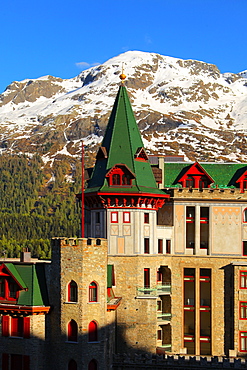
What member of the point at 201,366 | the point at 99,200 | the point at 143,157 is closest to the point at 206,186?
the point at 143,157

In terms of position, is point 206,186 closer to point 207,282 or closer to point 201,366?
point 207,282

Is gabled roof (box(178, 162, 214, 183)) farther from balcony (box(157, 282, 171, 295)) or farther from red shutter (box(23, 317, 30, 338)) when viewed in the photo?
red shutter (box(23, 317, 30, 338))

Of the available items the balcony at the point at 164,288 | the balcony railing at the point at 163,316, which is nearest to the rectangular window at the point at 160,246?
the balcony at the point at 164,288

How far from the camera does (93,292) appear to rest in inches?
2076

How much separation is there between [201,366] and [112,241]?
13.3 meters

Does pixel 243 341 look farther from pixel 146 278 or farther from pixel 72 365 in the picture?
pixel 72 365

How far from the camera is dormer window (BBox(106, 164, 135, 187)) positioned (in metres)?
60.5

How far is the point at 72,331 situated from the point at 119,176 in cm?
1517

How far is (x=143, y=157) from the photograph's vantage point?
62781mm

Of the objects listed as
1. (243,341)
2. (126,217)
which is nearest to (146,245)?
(126,217)

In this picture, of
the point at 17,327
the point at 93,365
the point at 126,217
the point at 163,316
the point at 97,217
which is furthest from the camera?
the point at 163,316

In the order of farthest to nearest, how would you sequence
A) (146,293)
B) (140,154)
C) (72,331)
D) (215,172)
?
(215,172), (140,154), (146,293), (72,331)

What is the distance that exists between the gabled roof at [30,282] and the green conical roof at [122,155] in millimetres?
10242

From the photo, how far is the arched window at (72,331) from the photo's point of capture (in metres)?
52.0
